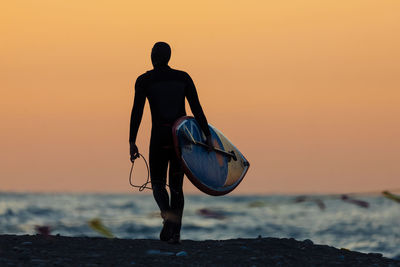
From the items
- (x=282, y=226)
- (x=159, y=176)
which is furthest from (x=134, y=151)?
(x=282, y=226)

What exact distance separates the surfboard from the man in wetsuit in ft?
0.56

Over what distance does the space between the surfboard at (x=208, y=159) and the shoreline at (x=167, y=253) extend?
0.80 metres

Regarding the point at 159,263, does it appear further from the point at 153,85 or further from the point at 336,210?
the point at 336,210

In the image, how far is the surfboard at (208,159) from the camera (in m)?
9.02

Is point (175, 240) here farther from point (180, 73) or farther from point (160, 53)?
point (160, 53)

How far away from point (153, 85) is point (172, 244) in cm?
204

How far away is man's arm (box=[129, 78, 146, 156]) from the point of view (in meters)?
9.15

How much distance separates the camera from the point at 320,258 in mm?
8992

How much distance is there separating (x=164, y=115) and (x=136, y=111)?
1.24 ft

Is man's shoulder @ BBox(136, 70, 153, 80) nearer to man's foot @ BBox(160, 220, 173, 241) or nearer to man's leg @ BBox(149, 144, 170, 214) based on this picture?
man's leg @ BBox(149, 144, 170, 214)

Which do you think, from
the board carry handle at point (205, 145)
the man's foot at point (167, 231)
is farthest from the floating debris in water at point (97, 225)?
the board carry handle at point (205, 145)

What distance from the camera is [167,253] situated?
28.3ft

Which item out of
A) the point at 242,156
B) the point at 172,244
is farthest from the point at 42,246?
the point at 242,156

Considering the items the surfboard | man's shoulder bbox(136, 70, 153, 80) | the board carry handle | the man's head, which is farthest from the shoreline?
the man's head
